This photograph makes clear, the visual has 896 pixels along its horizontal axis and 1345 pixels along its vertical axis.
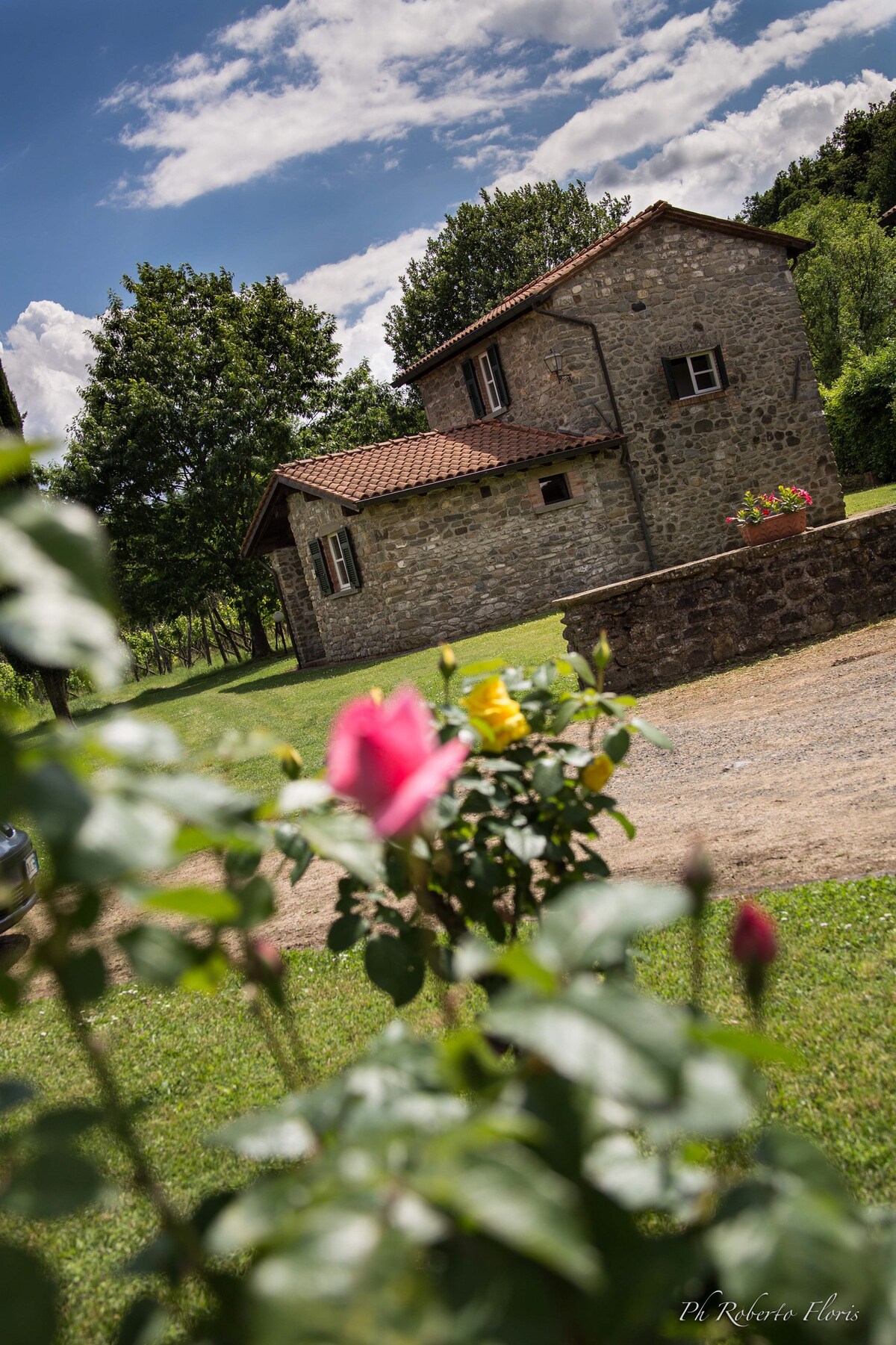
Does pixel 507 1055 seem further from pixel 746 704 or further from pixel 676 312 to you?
pixel 676 312

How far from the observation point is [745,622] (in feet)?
30.6

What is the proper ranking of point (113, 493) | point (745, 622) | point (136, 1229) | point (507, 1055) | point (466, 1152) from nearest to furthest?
point (466, 1152) → point (136, 1229) → point (507, 1055) → point (745, 622) → point (113, 493)

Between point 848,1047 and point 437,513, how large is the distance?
15.1m

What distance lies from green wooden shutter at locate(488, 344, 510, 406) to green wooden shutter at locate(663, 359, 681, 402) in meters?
3.49

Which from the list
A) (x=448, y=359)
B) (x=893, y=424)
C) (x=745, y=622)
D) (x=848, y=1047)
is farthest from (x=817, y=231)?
(x=848, y=1047)

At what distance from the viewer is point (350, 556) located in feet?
58.5

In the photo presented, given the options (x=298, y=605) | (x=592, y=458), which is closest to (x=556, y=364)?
(x=592, y=458)

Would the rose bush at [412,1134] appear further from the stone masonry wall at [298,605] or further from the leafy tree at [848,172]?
the leafy tree at [848,172]

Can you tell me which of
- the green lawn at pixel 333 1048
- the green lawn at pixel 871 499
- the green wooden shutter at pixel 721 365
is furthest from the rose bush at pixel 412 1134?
the green wooden shutter at pixel 721 365

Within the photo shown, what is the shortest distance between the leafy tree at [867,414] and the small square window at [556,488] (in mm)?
8784

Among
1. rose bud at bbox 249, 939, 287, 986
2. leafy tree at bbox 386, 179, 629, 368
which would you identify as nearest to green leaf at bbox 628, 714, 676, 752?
rose bud at bbox 249, 939, 287, 986

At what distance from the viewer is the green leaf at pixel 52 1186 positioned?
71cm

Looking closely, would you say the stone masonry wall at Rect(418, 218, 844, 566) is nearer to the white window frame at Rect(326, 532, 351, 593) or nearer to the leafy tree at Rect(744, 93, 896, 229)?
the white window frame at Rect(326, 532, 351, 593)

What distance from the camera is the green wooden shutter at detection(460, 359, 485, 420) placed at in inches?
834
